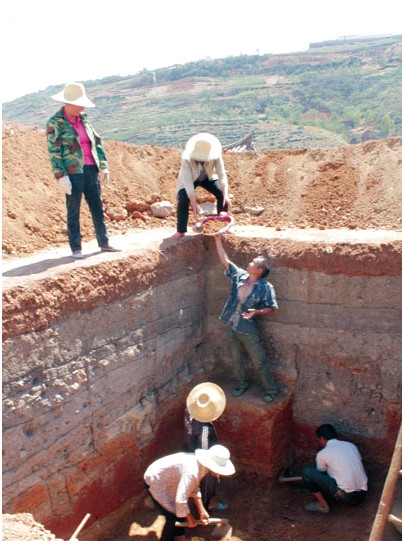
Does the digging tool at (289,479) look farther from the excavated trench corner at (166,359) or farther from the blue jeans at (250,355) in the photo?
the blue jeans at (250,355)

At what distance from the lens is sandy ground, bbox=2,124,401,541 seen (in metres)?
5.04

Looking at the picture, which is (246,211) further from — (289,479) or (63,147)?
(289,479)

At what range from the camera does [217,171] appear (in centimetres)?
555

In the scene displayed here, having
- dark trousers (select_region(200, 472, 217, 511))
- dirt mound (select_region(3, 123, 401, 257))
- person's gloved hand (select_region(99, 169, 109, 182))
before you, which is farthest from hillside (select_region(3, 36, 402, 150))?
dark trousers (select_region(200, 472, 217, 511))

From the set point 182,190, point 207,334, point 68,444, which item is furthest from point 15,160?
point 68,444

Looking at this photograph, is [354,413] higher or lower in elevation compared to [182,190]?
lower

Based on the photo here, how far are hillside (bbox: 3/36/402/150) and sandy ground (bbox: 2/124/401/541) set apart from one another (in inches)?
568

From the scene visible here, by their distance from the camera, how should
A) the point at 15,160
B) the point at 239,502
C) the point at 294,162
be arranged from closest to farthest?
the point at 239,502, the point at 15,160, the point at 294,162

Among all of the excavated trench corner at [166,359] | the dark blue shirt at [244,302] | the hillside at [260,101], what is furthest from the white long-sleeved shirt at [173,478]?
the hillside at [260,101]

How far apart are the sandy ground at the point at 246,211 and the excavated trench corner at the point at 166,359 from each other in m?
0.26

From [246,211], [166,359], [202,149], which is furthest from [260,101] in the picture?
[166,359]

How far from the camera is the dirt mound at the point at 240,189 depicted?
644cm

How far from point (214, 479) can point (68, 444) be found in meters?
1.54

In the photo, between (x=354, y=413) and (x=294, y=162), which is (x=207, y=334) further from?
(x=294, y=162)
